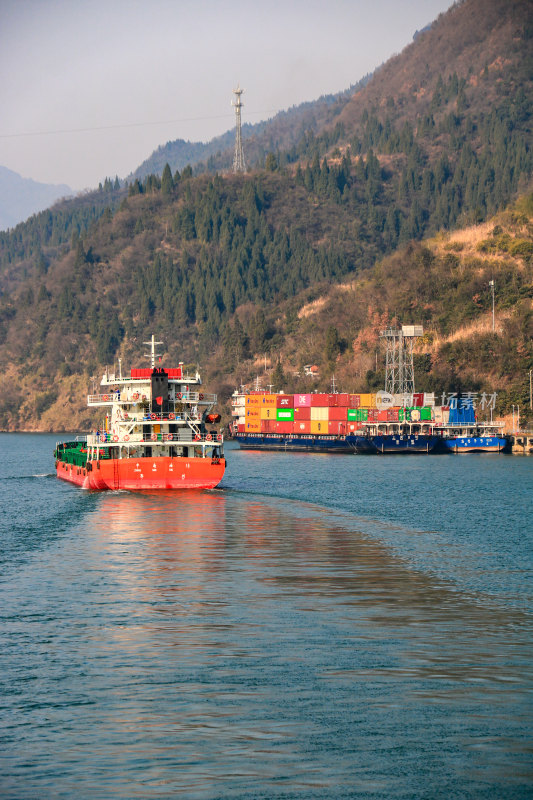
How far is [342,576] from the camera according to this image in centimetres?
4059

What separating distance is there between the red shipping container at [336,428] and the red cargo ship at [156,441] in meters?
104

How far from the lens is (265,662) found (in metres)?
26.6

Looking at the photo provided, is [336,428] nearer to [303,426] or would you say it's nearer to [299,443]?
[303,426]

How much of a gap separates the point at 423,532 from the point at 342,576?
17621mm

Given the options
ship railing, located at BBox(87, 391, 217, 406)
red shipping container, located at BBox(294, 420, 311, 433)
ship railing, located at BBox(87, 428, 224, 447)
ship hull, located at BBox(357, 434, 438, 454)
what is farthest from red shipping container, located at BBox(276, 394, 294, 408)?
ship railing, located at BBox(87, 428, 224, 447)

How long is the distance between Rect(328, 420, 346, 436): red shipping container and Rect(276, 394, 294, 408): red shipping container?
33.3 ft

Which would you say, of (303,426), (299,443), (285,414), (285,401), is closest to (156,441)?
(299,443)

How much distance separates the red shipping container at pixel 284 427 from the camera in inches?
7633

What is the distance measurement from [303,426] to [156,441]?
117 m

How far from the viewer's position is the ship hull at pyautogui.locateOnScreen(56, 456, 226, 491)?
73.8m

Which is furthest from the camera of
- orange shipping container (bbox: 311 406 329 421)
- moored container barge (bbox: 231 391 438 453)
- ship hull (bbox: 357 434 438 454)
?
orange shipping container (bbox: 311 406 329 421)

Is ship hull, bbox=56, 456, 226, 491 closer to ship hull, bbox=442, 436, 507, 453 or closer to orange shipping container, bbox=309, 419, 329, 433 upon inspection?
ship hull, bbox=442, 436, 507, 453

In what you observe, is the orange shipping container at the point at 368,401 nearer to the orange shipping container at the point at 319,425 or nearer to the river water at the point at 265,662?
the orange shipping container at the point at 319,425

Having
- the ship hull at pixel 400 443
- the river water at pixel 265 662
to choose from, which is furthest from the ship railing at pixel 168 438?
the ship hull at pixel 400 443
